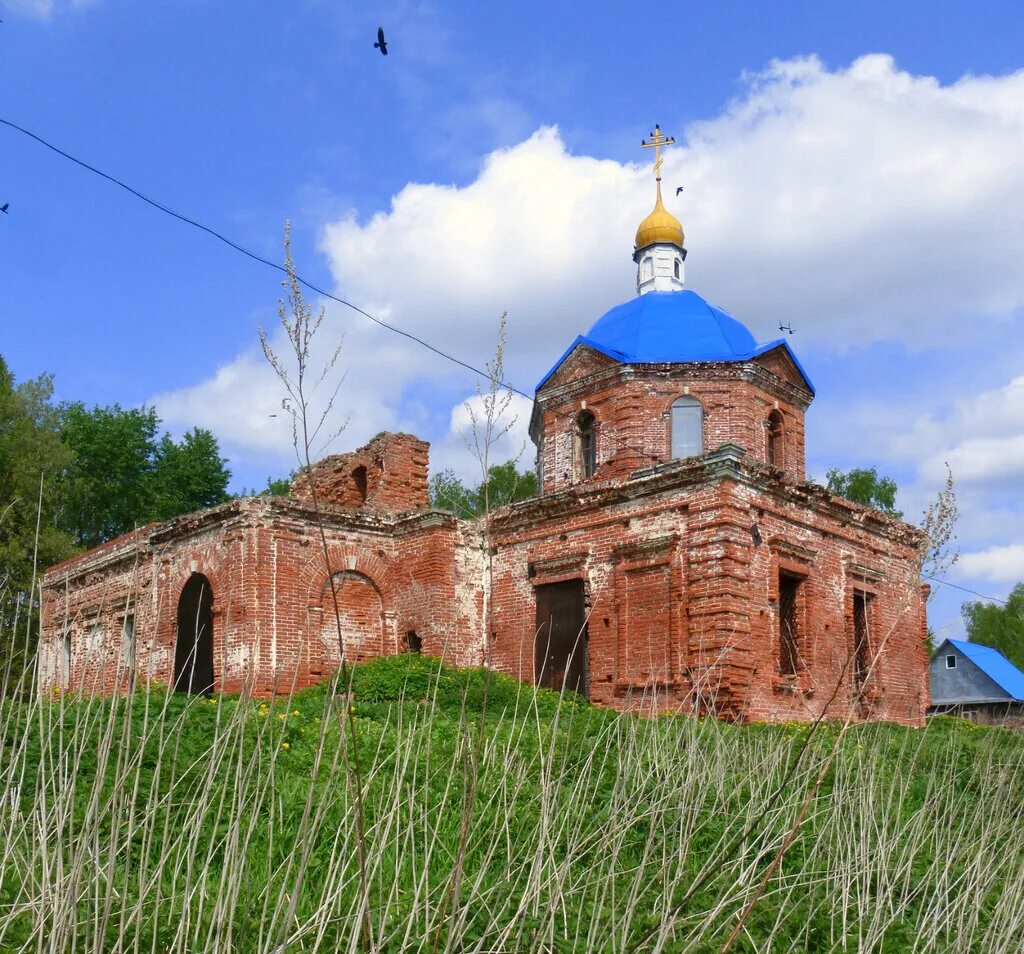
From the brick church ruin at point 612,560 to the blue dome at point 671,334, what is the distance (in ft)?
0.19

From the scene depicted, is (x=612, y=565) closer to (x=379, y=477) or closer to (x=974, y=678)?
(x=379, y=477)

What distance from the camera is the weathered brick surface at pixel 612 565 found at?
13.5m

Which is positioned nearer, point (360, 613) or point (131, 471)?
point (360, 613)

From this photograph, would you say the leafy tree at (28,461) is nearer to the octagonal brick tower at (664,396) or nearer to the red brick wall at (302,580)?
the red brick wall at (302,580)

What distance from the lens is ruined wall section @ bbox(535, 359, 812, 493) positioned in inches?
699

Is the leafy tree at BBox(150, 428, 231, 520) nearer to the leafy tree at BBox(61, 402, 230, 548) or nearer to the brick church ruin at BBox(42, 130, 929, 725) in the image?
the leafy tree at BBox(61, 402, 230, 548)

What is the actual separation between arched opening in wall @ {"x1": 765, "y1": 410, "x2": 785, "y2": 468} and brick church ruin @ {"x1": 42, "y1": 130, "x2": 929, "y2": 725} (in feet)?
0.13

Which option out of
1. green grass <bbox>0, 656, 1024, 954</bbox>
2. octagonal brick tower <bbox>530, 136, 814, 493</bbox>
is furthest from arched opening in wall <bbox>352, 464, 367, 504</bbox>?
green grass <bbox>0, 656, 1024, 954</bbox>

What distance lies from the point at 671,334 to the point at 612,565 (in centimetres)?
598

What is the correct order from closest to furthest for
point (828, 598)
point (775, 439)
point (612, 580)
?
point (612, 580) → point (828, 598) → point (775, 439)

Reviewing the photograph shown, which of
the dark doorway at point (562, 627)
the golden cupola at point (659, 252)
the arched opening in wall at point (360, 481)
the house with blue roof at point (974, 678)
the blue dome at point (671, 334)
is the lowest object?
the house with blue roof at point (974, 678)

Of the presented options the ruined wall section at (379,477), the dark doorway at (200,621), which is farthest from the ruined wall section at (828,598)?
the dark doorway at (200,621)

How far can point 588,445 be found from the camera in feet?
61.7

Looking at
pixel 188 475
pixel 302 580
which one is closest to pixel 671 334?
pixel 302 580
